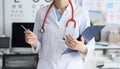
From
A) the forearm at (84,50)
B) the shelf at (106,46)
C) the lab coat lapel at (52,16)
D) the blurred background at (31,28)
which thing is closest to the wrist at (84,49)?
the forearm at (84,50)

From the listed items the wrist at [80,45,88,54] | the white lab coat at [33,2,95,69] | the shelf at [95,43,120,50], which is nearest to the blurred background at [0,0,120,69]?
the shelf at [95,43,120,50]

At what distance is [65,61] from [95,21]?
1961mm

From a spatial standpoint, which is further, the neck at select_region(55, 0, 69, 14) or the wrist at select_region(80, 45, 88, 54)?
the neck at select_region(55, 0, 69, 14)

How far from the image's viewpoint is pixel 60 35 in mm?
1426

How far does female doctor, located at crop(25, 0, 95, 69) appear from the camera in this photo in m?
1.42

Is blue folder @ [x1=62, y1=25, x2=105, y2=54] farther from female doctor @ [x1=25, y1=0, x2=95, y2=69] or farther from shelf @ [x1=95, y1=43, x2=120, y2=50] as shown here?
shelf @ [x1=95, y1=43, x2=120, y2=50]

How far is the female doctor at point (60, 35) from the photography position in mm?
1418

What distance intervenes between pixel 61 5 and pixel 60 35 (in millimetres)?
180

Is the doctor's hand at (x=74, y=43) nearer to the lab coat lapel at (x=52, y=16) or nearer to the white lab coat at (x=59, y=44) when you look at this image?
the white lab coat at (x=59, y=44)

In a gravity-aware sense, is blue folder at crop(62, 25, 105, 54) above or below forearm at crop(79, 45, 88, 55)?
above

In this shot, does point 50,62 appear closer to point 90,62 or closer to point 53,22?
point 53,22

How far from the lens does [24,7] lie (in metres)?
3.14

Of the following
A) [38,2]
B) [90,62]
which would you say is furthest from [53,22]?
[38,2]

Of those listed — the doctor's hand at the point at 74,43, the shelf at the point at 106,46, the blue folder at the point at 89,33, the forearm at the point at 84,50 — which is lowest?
the shelf at the point at 106,46
